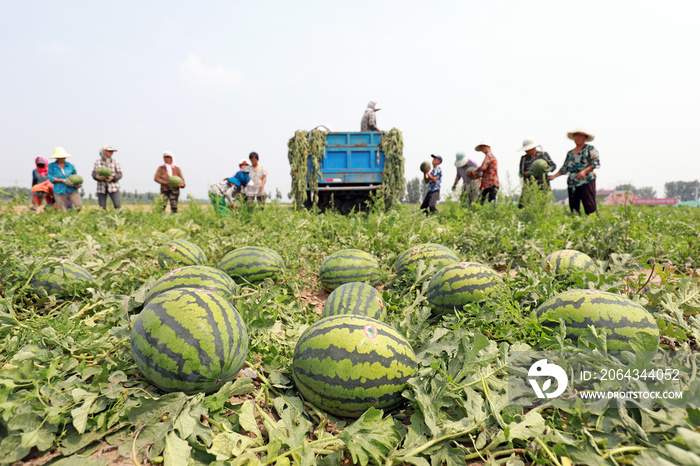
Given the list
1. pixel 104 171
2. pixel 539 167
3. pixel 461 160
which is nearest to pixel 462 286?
pixel 539 167

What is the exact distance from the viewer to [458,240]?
4434 mm

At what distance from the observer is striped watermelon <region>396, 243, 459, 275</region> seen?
3256 mm

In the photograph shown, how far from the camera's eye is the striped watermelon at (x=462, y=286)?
2.53 m

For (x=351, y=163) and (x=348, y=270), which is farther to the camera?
(x=351, y=163)

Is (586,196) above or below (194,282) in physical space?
above

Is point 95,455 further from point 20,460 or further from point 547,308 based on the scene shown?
point 547,308

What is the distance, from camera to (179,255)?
11.5 ft

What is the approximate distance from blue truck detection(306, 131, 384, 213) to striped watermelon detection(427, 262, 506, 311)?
7.46 meters

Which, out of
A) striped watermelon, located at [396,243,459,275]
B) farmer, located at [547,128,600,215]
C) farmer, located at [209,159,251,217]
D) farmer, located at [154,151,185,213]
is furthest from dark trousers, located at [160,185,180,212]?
farmer, located at [547,128,600,215]

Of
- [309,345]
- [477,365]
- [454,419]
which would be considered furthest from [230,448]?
Answer: [477,365]

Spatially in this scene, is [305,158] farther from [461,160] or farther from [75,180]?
[75,180]

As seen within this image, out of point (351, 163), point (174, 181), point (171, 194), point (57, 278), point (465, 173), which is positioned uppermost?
point (351, 163)

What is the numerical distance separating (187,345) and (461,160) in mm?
9685

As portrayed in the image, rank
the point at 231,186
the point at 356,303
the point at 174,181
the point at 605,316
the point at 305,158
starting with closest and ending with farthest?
1. the point at 605,316
2. the point at 356,303
3. the point at 231,186
4. the point at 305,158
5. the point at 174,181
